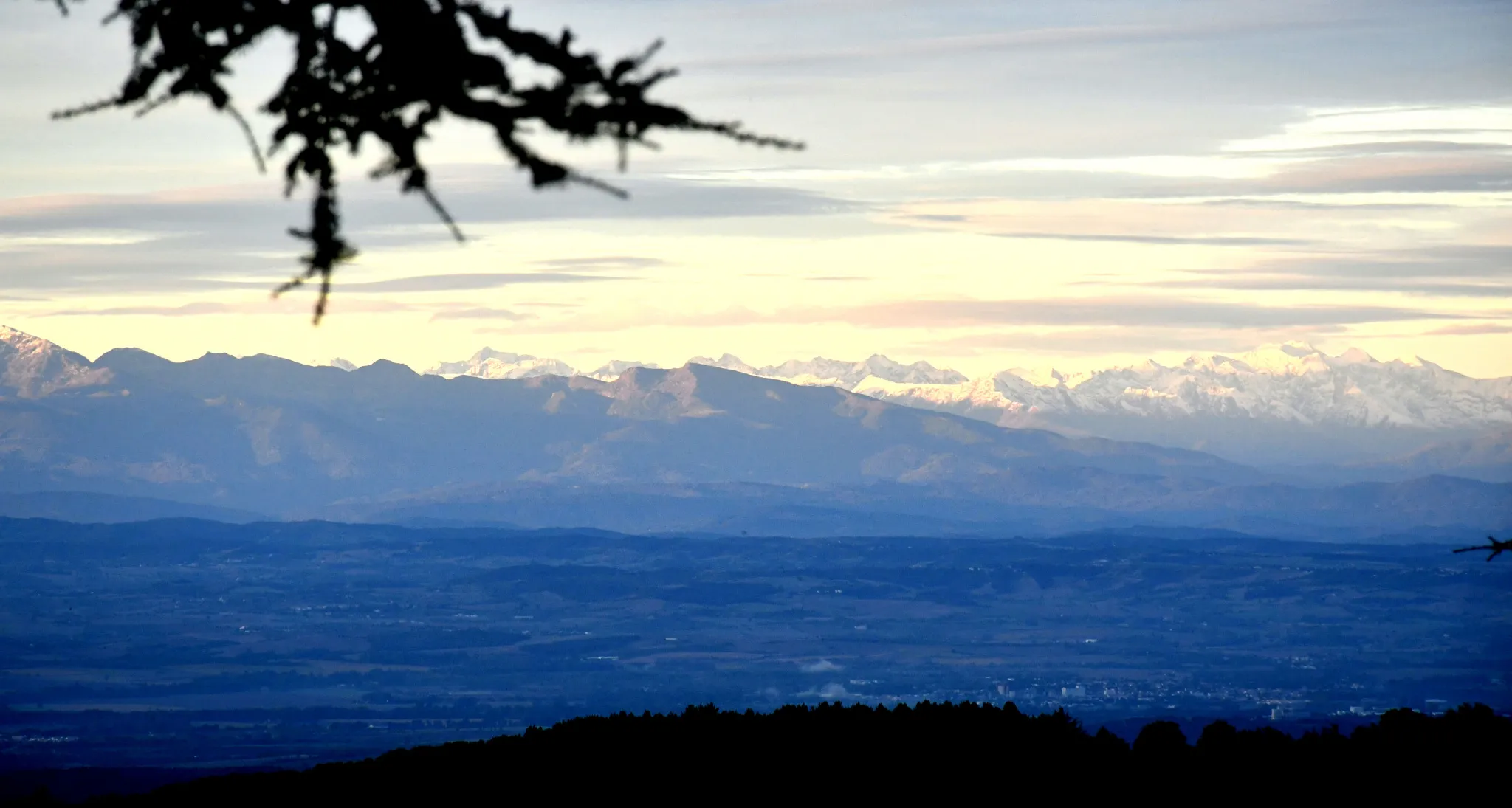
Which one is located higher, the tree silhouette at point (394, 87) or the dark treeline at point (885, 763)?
the tree silhouette at point (394, 87)

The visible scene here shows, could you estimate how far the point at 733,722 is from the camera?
3809 cm

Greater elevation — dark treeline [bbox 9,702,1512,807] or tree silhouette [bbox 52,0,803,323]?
tree silhouette [bbox 52,0,803,323]

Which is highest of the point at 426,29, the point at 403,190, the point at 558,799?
the point at 426,29

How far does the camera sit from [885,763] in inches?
1291

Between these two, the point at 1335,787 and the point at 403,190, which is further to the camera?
the point at 1335,787

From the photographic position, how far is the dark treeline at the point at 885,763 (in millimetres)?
30453

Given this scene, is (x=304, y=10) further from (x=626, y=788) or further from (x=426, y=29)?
(x=626, y=788)

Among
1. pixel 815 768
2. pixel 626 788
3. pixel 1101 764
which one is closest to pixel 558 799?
pixel 626 788

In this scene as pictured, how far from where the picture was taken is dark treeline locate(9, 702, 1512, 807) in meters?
30.5

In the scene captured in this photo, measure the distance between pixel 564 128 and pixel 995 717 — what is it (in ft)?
89.1

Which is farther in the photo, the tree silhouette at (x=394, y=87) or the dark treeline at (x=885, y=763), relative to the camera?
the dark treeline at (x=885, y=763)

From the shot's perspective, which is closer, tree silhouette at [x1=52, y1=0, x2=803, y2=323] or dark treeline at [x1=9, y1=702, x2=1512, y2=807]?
tree silhouette at [x1=52, y1=0, x2=803, y2=323]

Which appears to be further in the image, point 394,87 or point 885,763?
point 885,763

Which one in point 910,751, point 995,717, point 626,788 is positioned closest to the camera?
point 626,788
